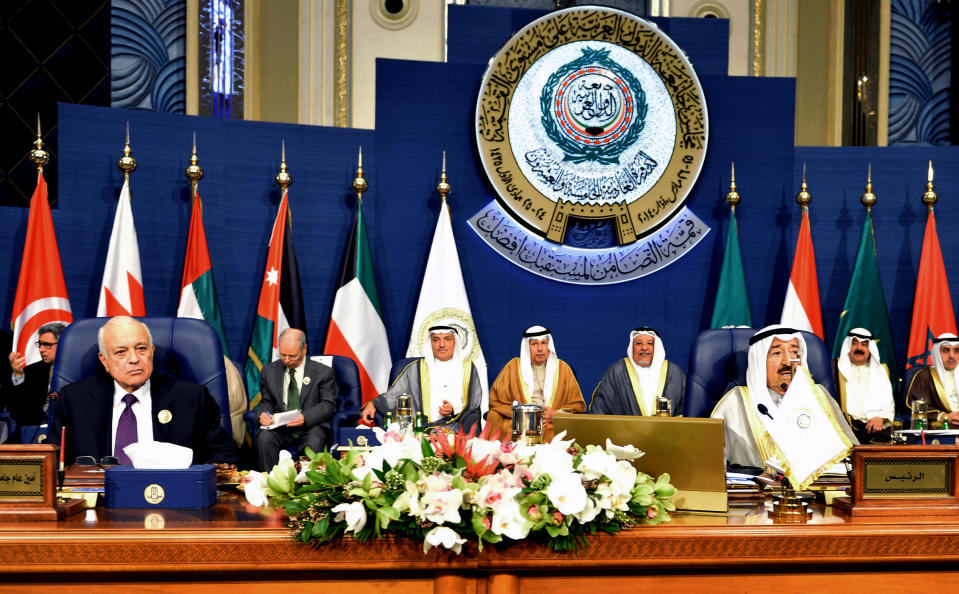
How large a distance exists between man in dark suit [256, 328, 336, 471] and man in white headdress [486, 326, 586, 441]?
0.97 m

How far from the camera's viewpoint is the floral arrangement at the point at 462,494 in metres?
1.45

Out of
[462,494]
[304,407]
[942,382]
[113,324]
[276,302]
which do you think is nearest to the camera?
[462,494]

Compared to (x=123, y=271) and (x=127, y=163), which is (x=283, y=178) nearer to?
(x=127, y=163)

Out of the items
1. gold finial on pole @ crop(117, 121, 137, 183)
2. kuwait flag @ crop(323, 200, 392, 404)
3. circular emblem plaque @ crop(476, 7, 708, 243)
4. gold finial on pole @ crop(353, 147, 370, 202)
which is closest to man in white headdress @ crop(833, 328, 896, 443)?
circular emblem plaque @ crop(476, 7, 708, 243)

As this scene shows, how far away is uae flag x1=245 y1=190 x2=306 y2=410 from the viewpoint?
534cm

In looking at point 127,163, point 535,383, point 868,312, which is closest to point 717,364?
point 535,383

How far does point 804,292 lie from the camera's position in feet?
18.6

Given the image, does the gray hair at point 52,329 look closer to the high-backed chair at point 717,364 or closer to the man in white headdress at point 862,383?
the high-backed chair at point 717,364

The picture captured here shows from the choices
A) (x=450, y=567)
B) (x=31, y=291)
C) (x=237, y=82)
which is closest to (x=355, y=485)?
(x=450, y=567)

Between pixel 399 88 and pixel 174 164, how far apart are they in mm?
1505

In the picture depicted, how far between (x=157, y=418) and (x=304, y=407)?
2.11m

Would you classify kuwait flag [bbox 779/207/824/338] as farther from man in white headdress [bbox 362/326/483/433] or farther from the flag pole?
the flag pole

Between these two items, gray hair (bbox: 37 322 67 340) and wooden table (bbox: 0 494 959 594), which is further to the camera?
gray hair (bbox: 37 322 67 340)

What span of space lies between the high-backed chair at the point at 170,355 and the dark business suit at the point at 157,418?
72 mm
